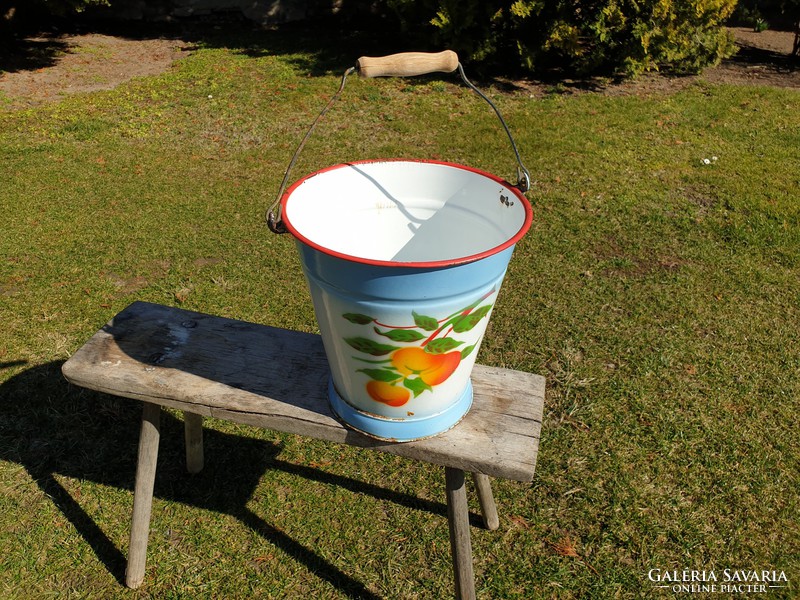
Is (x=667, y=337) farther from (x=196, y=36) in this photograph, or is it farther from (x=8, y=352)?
(x=196, y=36)

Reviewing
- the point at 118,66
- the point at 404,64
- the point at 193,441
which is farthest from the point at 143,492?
the point at 118,66

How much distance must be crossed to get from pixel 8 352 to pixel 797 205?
5354mm

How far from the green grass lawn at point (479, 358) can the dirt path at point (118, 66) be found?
0.71 meters

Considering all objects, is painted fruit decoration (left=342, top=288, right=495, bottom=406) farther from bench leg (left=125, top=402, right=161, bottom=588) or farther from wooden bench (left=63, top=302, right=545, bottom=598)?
bench leg (left=125, top=402, right=161, bottom=588)

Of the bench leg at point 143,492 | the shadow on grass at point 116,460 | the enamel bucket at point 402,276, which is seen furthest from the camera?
the shadow on grass at point 116,460

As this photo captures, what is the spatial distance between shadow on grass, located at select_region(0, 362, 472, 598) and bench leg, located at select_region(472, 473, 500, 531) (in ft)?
0.28

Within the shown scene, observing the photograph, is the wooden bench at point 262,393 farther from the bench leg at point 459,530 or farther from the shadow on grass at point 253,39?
the shadow on grass at point 253,39

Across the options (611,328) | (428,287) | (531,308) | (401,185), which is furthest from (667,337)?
(428,287)

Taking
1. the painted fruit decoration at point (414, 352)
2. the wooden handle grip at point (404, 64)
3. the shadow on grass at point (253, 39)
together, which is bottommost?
the shadow on grass at point (253, 39)

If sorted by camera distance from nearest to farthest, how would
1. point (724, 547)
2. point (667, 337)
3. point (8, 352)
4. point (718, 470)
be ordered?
point (724, 547)
point (718, 470)
point (8, 352)
point (667, 337)

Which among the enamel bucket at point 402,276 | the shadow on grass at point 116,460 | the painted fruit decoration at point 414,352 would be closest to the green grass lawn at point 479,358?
the shadow on grass at point 116,460

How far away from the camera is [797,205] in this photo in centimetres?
484

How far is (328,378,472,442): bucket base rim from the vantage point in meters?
1.81

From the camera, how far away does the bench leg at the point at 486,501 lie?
239 cm
